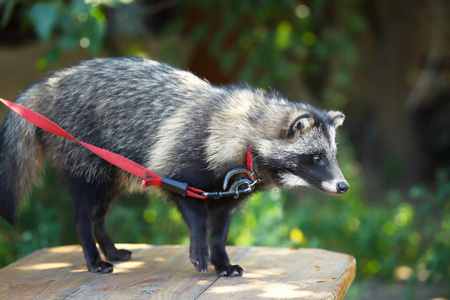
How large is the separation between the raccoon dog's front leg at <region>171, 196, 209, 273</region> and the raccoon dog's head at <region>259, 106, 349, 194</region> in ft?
1.41

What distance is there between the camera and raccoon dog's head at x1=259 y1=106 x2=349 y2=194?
281 centimetres

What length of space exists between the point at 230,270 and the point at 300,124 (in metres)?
0.86

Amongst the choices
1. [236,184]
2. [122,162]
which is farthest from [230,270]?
[122,162]

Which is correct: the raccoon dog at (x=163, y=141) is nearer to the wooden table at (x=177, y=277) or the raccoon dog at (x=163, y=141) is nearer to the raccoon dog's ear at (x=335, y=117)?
the raccoon dog's ear at (x=335, y=117)

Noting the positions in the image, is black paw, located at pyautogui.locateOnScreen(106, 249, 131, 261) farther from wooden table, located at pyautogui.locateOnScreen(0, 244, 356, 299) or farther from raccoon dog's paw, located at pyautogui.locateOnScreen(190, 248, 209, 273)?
raccoon dog's paw, located at pyautogui.locateOnScreen(190, 248, 209, 273)

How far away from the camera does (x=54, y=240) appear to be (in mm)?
4777

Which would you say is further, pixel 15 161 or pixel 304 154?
pixel 15 161

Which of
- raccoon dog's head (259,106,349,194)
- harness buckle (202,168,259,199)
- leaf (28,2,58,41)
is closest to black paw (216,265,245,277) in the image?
harness buckle (202,168,259,199)

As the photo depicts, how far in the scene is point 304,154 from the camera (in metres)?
2.84

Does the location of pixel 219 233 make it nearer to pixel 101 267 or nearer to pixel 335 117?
pixel 101 267

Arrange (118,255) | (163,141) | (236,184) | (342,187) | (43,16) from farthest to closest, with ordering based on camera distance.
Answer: (43,16) < (118,255) < (163,141) < (236,184) < (342,187)

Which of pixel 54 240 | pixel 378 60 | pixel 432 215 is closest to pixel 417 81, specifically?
pixel 378 60

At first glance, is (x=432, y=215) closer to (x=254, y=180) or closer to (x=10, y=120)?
(x=254, y=180)

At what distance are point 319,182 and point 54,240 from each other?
9.28ft
